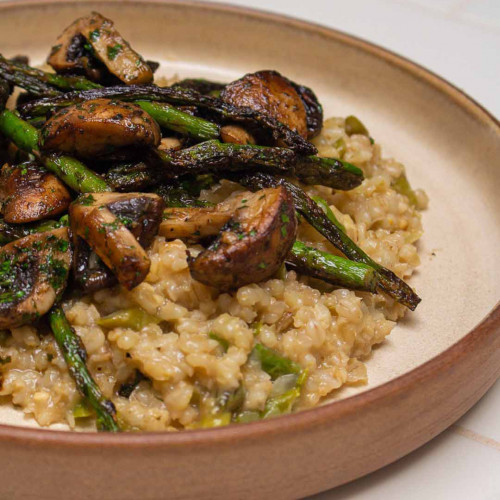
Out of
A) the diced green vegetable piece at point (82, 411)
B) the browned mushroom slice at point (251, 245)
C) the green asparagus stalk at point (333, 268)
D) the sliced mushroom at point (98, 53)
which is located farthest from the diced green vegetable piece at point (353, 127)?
the diced green vegetable piece at point (82, 411)

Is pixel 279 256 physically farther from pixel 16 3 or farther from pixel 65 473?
pixel 16 3

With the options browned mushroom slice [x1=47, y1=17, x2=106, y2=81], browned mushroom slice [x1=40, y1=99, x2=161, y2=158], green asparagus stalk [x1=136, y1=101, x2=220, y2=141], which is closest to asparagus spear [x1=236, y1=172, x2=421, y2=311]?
green asparagus stalk [x1=136, y1=101, x2=220, y2=141]

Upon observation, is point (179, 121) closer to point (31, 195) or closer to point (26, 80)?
point (31, 195)

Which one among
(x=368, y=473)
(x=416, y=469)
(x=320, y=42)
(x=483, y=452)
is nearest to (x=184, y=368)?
(x=368, y=473)

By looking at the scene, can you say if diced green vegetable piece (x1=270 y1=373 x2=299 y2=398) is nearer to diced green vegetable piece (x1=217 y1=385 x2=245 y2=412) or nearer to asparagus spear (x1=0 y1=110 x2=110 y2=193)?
diced green vegetable piece (x1=217 y1=385 x2=245 y2=412)

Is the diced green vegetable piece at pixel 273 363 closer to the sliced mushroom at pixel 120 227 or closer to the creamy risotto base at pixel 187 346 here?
the creamy risotto base at pixel 187 346
